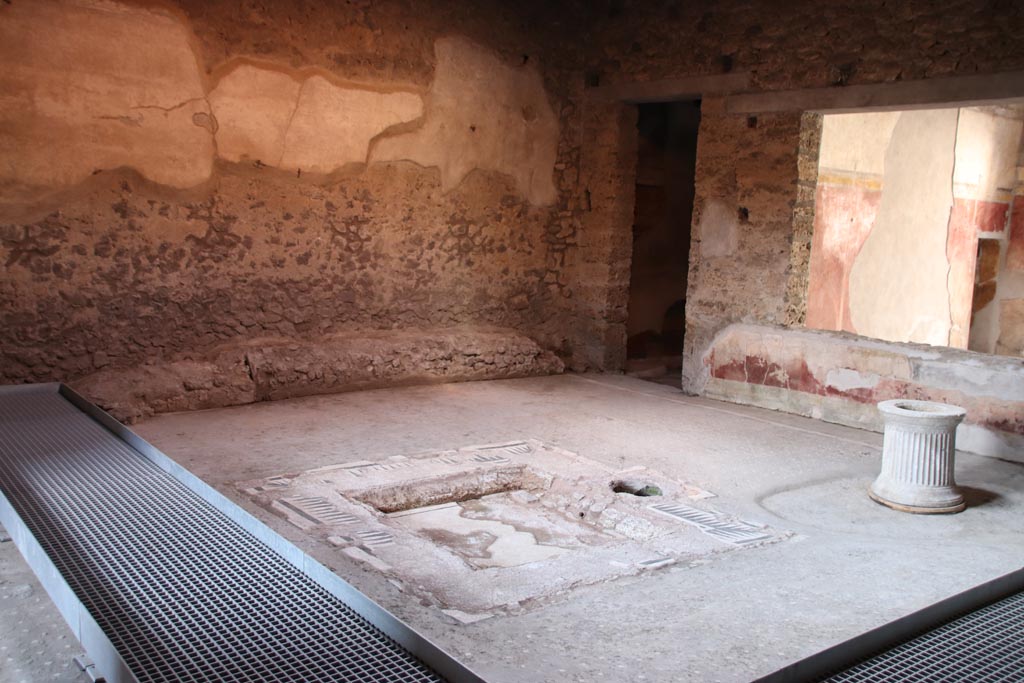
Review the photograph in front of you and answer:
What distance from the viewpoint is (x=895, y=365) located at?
544cm

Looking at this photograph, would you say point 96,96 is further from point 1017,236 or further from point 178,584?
point 1017,236

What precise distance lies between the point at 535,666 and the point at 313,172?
14.5ft

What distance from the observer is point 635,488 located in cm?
429

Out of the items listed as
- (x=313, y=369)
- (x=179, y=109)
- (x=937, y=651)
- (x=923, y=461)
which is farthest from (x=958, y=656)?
(x=179, y=109)

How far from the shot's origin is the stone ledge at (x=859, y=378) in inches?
197

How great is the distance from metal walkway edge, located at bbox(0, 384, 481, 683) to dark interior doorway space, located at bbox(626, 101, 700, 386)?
5.40m

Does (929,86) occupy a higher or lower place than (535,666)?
higher

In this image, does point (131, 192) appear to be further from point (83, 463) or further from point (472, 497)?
point (472, 497)

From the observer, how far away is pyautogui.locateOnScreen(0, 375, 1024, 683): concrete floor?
255 centimetres

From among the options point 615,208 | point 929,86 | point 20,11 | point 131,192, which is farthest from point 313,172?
point 929,86

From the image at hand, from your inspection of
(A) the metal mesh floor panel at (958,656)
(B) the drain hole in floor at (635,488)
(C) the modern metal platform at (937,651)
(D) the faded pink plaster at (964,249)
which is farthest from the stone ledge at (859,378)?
(D) the faded pink plaster at (964,249)

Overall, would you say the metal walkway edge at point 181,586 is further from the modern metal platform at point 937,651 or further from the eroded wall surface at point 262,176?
the eroded wall surface at point 262,176

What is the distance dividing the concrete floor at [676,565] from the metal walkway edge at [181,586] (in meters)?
0.15

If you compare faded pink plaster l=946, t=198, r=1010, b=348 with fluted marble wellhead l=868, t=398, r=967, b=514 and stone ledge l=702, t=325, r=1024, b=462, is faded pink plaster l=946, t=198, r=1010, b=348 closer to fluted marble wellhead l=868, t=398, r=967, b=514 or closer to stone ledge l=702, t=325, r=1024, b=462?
stone ledge l=702, t=325, r=1024, b=462
